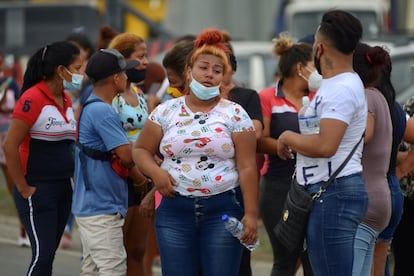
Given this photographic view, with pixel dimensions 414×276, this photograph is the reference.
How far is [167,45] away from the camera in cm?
1916

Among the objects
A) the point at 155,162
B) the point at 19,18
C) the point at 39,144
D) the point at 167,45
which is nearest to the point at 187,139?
the point at 155,162

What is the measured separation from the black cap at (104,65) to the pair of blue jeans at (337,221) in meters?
1.91

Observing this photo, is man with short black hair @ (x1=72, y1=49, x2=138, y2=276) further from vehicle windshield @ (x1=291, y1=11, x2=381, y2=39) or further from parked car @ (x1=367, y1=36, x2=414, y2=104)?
vehicle windshield @ (x1=291, y1=11, x2=381, y2=39)

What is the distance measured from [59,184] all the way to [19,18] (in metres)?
15.6

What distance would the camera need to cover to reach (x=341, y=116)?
5.55 metres

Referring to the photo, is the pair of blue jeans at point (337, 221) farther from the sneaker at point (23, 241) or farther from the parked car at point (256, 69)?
the parked car at point (256, 69)

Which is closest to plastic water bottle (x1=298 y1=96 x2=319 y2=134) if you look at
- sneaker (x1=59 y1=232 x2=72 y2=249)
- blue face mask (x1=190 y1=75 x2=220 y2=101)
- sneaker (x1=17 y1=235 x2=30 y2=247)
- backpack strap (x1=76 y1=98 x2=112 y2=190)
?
blue face mask (x1=190 y1=75 x2=220 y2=101)

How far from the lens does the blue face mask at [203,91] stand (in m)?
6.16

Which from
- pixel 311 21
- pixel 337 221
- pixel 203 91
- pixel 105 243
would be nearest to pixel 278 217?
pixel 105 243

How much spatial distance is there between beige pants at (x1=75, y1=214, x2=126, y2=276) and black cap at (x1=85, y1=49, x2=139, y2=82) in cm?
91

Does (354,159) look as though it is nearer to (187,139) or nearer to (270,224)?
(187,139)

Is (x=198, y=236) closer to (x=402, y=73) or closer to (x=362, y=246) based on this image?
(x=362, y=246)

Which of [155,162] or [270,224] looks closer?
[155,162]

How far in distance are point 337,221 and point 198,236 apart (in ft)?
3.00
